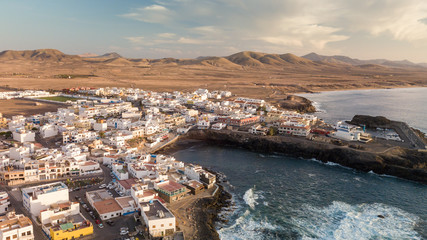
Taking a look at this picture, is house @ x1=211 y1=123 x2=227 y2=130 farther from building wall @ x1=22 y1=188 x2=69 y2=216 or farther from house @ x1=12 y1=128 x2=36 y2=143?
building wall @ x1=22 y1=188 x2=69 y2=216

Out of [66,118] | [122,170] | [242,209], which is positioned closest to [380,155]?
[242,209]

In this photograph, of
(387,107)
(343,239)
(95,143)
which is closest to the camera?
(343,239)

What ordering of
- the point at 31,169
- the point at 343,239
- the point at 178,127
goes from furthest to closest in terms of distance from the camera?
the point at 178,127 < the point at 31,169 < the point at 343,239

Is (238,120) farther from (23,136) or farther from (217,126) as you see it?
(23,136)

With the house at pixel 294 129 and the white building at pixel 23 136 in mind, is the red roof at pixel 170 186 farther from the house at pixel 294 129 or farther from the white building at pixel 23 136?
the white building at pixel 23 136

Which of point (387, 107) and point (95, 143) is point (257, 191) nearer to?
point (95, 143)

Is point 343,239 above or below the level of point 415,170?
below

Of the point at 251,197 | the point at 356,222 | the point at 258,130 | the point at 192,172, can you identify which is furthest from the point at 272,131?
the point at 356,222

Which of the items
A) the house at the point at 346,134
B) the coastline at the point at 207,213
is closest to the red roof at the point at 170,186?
the coastline at the point at 207,213
